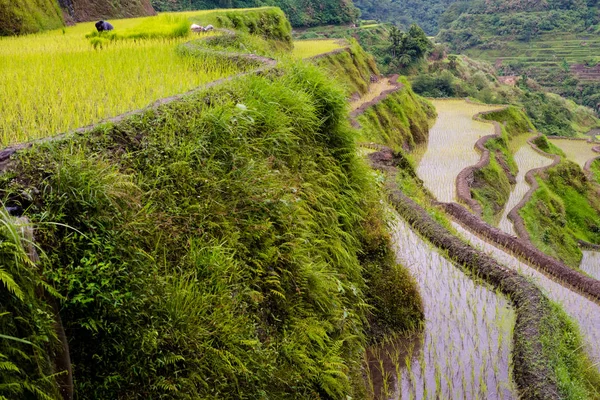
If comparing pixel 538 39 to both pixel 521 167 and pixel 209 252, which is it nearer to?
pixel 521 167

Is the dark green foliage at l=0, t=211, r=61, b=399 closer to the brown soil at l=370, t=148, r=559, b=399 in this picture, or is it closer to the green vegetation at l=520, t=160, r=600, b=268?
the brown soil at l=370, t=148, r=559, b=399

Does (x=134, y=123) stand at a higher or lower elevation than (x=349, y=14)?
higher

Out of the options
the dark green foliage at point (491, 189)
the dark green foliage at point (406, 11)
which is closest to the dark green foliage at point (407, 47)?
the dark green foliage at point (491, 189)

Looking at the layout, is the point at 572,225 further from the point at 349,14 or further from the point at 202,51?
the point at 349,14

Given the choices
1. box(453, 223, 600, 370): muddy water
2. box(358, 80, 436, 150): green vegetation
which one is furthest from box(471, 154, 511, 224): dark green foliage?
box(453, 223, 600, 370): muddy water

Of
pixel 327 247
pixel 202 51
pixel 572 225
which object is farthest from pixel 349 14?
pixel 327 247

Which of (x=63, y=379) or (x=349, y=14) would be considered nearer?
(x=63, y=379)
